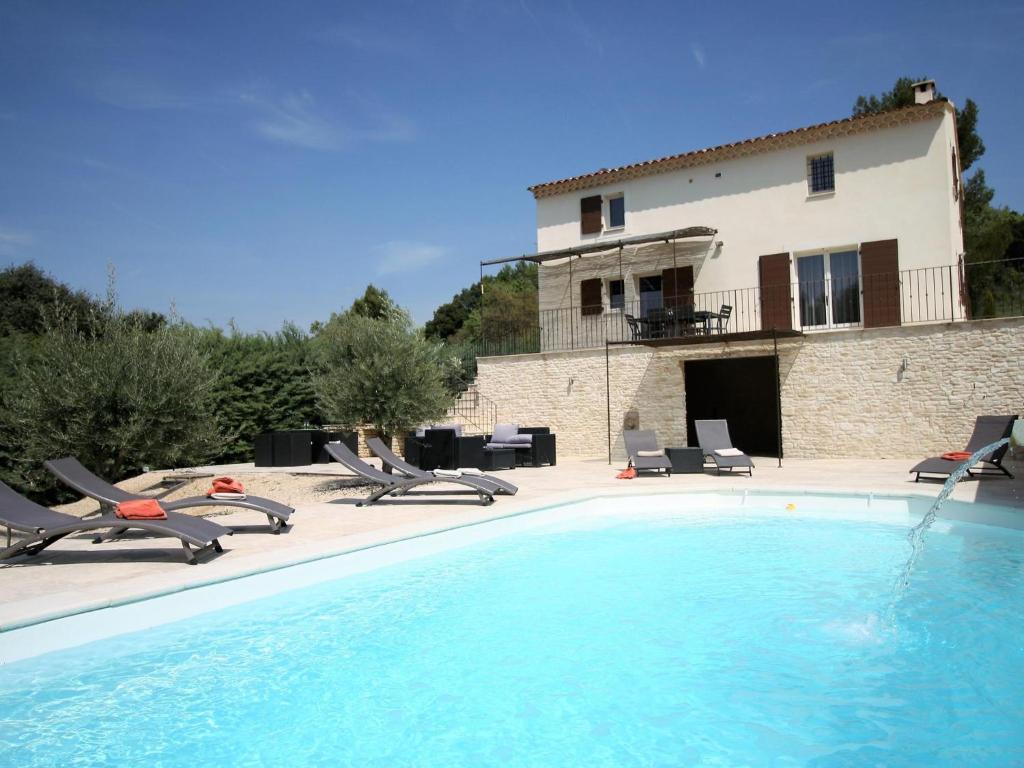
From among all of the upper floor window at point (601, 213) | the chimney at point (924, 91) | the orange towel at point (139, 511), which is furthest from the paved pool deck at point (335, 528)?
the chimney at point (924, 91)

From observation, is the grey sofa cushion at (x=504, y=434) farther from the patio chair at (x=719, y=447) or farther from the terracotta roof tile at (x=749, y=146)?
the terracotta roof tile at (x=749, y=146)

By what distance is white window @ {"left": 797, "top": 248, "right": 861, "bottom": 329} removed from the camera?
1686 cm

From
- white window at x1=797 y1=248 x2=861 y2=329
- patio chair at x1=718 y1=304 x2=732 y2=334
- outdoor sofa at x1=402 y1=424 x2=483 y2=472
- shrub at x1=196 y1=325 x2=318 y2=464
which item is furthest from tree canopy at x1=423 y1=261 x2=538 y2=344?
outdoor sofa at x1=402 y1=424 x2=483 y2=472

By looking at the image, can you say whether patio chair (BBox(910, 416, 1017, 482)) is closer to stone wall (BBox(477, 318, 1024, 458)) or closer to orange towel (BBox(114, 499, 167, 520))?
stone wall (BBox(477, 318, 1024, 458))

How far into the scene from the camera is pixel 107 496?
253 inches

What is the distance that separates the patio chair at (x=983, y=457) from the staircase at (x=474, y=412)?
11.3 meters

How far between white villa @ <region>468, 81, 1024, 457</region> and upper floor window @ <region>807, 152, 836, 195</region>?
48 millimetres

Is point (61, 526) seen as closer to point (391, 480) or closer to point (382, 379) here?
point (391, 480)

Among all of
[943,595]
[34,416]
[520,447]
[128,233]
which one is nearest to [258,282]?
[128,233]

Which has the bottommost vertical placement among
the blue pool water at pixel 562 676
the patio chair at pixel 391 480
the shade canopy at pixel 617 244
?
the blue pool water at pixel 562 676

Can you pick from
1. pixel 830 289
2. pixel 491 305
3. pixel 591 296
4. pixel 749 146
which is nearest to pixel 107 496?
pixel 591 296

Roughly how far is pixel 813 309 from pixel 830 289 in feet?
2.03

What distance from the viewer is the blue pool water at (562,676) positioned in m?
3.19

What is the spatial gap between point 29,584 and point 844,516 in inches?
338
